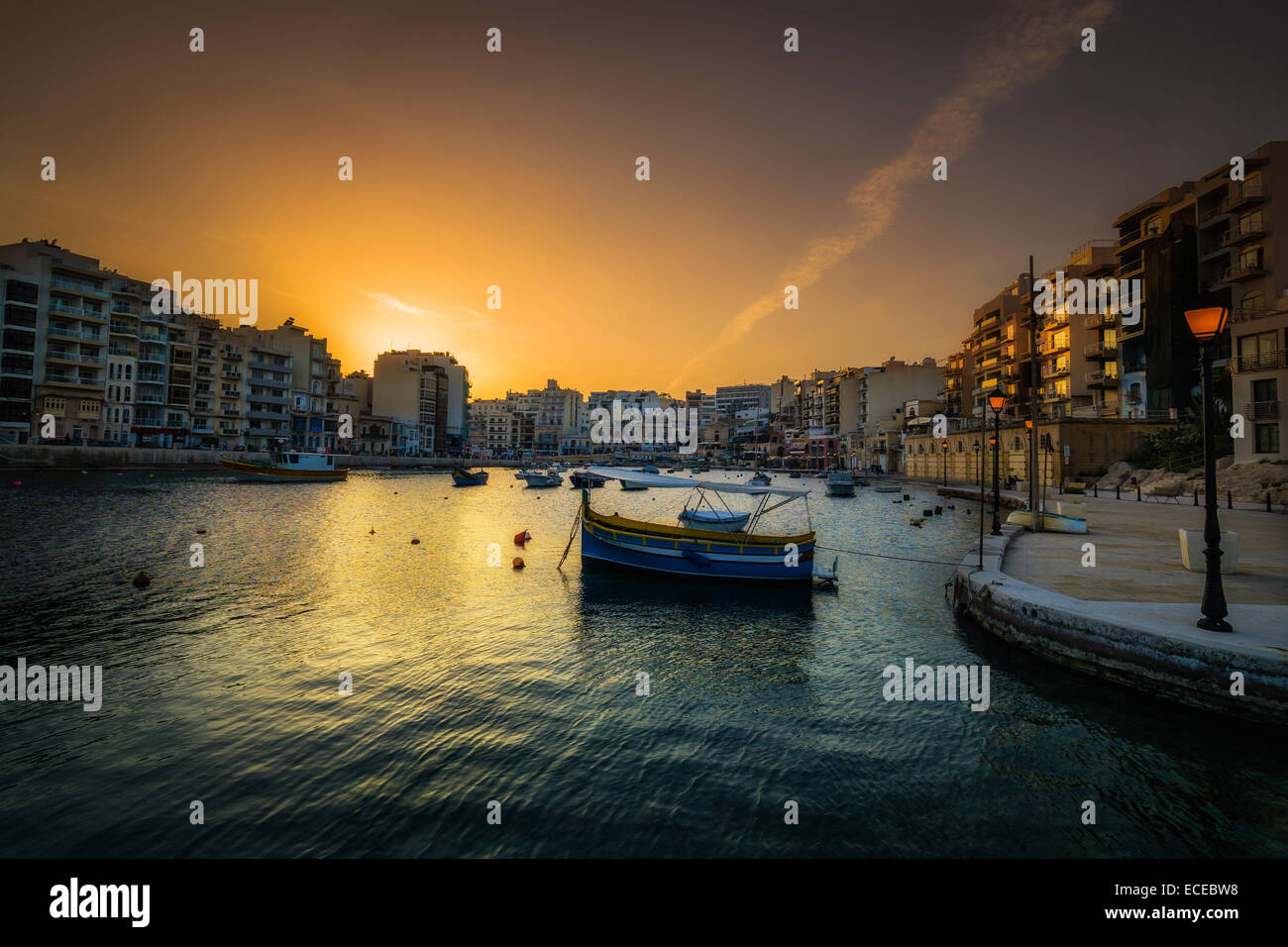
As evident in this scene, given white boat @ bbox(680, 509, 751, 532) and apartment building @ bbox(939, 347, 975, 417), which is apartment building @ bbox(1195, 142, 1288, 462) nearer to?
white boat @ bbox(680, 509, 751, 532)

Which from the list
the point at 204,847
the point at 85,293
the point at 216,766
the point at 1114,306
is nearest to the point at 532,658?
the point at 216,766

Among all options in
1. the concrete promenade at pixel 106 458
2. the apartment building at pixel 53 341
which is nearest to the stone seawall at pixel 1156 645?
the concrete promenade at pixel 106 458

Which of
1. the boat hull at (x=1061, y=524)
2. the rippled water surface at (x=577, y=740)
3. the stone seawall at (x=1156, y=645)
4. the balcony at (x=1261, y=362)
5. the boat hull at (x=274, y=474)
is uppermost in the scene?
the balcony at (x=1261, y=362)

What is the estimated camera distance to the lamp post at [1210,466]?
803cm

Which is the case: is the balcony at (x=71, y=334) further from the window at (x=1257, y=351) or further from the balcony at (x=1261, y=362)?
the window at (x=1257, y=351)

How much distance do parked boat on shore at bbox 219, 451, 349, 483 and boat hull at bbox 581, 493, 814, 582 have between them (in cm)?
6330

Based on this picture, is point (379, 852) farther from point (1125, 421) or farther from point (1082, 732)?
point (1125, 421)

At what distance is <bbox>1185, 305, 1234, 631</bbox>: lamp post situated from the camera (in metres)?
8.03

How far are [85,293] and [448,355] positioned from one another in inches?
4104

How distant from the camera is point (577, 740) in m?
8.49

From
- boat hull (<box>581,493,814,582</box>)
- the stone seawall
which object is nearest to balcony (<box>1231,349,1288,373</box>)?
boat hull (<box>581,493,814,582</box>)

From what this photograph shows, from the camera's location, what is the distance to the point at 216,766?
25.2 ft

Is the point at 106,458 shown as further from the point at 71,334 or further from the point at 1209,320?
the point at 1209,320

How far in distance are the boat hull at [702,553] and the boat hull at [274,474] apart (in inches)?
2488
